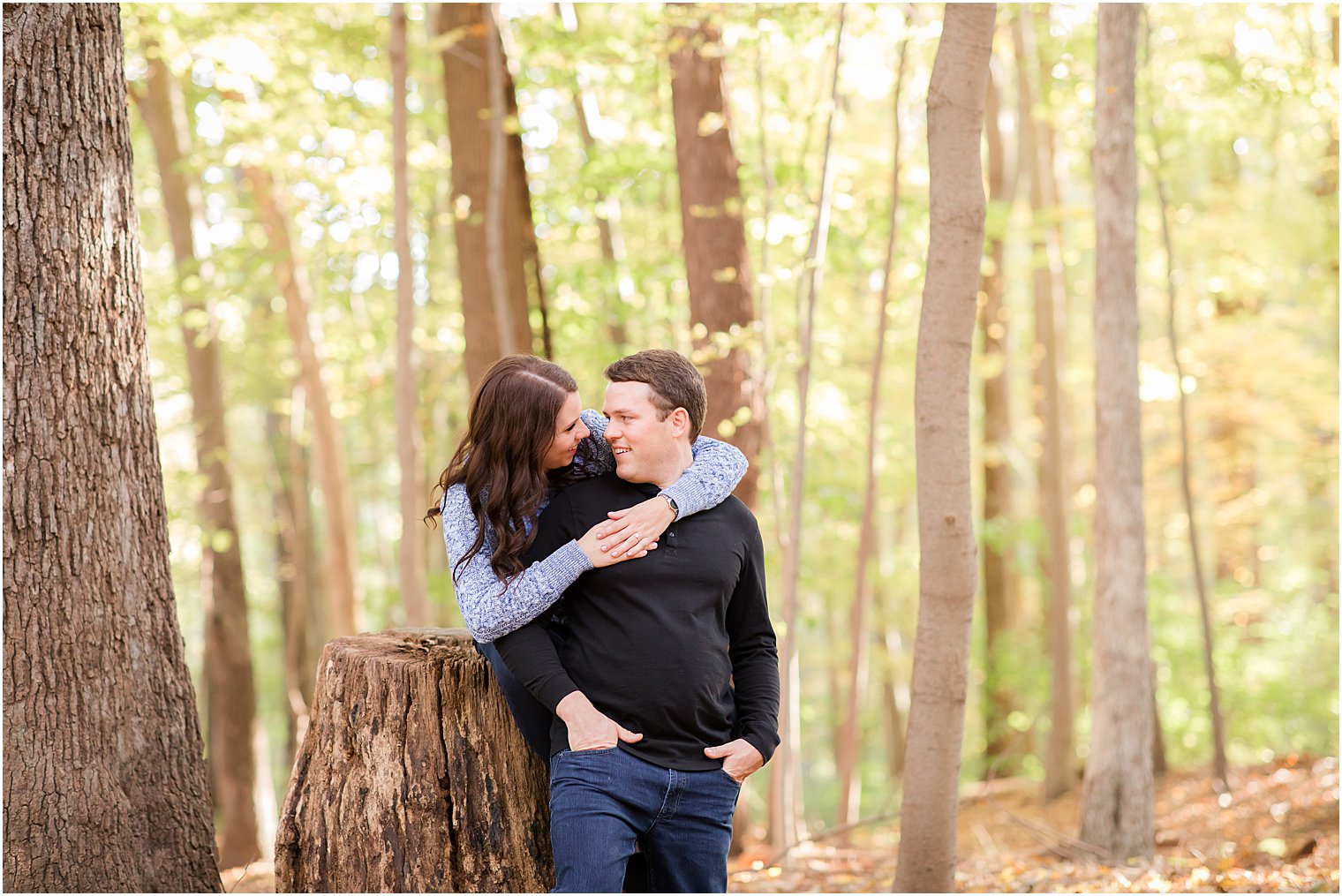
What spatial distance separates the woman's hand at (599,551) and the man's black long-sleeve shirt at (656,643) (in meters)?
0.05

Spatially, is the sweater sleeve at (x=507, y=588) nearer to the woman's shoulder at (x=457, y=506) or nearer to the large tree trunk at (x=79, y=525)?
the woman's shoulder at (x=457, y=506)

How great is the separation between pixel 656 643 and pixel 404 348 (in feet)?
15.7

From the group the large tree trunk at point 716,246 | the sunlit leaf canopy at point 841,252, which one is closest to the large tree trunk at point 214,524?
the sunlit leaf canopy at point 841,252

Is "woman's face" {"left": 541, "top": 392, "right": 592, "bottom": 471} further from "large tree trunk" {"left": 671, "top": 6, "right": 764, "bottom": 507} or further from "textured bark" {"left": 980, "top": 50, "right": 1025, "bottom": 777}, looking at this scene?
"textured bark" {"left": 980, "top": 50, "right": 1025, "bottom": 777}

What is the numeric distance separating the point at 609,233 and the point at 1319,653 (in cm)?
1016

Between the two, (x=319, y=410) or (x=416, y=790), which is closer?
(x=416, y=790)

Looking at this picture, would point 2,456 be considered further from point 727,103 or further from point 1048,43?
point 1048,43

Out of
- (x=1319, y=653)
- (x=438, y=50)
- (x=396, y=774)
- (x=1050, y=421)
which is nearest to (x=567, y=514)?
(x=396, y=774)

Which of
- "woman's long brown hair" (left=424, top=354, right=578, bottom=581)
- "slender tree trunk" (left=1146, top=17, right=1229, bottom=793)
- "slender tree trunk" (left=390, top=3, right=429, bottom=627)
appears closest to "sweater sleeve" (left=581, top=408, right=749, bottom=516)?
"woman's long brown hair" (left=424, top=354, right=578, bottom=581)

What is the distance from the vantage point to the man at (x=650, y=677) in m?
2.82

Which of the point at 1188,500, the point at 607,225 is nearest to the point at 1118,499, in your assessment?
the point at 1188,500

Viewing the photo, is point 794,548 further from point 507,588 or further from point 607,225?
point 607,225

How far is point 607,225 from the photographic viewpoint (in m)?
9.45

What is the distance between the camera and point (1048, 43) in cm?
1016
